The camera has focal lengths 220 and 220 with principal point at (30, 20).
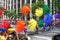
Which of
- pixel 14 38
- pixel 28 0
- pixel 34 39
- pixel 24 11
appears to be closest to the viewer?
pixel 14 38

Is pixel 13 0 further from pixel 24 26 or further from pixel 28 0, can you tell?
pixel 24 26

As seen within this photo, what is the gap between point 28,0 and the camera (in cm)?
5347

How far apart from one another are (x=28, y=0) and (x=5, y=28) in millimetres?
46608

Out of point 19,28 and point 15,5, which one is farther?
point 15,5

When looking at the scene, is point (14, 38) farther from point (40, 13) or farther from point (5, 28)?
point (40, 13)

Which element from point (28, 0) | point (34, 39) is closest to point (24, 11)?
point (34, 39)

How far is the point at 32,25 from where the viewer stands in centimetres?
741

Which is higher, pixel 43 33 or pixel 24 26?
pixel 24 26

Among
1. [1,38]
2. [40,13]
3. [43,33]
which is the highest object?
[40,13]

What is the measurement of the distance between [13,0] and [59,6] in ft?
161

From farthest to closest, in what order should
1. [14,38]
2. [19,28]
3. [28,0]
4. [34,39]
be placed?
1. [28,0]
2. [34,39]
3. [19,28]
4. [14,38]

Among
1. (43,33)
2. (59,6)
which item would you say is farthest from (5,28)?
(59,6)

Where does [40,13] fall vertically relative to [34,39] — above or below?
above

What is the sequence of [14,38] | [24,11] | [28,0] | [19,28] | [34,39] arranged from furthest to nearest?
[28,0], [34,39], [24,11], [19,28], [14,38]
